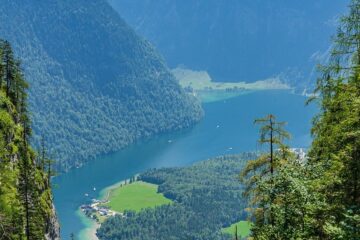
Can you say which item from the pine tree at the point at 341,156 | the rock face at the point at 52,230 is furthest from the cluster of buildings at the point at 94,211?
the pine tree at the point at 341,156

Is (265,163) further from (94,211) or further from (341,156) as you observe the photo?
(94,211)

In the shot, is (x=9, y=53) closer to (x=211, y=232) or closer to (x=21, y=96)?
(x=21, y=96)

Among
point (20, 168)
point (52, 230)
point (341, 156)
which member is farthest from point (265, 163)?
point (52, 230)

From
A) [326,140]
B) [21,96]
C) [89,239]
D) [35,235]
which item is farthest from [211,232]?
[326,140]

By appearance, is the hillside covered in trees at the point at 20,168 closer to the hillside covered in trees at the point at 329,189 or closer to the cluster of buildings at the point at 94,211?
the hillside covered in trees at the point at 329,189

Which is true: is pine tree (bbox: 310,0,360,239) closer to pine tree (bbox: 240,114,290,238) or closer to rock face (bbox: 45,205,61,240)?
pine tree (bbox: 240,114,290,238)

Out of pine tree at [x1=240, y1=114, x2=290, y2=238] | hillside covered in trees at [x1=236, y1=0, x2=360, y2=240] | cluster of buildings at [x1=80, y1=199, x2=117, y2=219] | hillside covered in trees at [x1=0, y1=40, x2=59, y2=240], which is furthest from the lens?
cluster of buildings at [x1=80, y1=199, x2=117, y2=219]

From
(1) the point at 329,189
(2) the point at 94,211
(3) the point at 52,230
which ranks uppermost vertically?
(2) the point at 94,211

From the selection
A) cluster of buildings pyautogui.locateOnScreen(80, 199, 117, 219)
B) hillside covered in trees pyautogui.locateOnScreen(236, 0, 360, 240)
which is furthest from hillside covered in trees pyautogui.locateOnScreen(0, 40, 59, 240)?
cluster of buildings pyautogui.locateOnScreen(80, 199, 117, 219)
